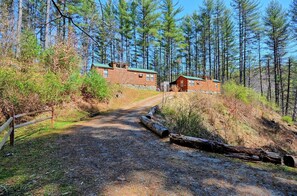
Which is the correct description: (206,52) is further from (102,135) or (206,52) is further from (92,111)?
(102,135)

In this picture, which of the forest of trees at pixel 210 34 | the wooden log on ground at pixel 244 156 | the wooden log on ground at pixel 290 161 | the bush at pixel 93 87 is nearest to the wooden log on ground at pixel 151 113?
the wooden log on ground at pixel 244 156

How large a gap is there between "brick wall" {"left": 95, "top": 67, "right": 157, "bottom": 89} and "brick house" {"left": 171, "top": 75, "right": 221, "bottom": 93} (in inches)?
170

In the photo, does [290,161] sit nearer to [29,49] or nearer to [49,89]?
[49,89]

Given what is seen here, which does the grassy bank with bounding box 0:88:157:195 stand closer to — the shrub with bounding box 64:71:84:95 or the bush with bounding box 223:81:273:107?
the shrub with bounding box 64:71:84:95

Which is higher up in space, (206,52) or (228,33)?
(228,33)

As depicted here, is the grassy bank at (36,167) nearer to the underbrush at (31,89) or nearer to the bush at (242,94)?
the underbrush at (31,89)

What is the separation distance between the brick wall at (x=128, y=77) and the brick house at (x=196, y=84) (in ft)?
14.1

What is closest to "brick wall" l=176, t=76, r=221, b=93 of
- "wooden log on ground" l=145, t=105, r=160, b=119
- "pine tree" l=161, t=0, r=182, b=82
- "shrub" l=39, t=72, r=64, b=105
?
"pine tree" l=161, t=0, r=182, b=82

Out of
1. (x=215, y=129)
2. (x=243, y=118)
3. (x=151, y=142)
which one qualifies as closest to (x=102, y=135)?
(x=151, y=142)

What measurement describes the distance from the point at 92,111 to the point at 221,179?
9604 millimetres

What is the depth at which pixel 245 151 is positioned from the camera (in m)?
4.07

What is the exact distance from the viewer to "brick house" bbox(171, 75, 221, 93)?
25.0m

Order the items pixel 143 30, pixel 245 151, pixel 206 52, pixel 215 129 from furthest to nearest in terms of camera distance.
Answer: pixel 206 52
pixel 143 30
pixel 215 129
pixel 245 151

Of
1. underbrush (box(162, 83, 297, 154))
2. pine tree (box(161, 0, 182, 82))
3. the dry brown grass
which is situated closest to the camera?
underbrush (box(162, 83, 297, 154))
